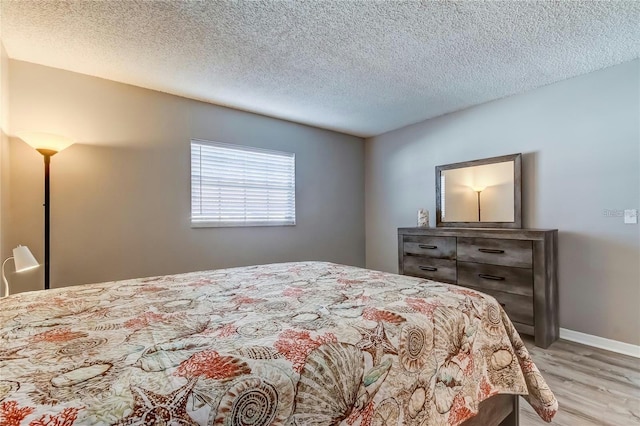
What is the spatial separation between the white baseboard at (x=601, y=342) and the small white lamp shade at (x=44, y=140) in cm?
452

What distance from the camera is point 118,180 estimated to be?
9.29 ft

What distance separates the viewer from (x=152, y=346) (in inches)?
34.0

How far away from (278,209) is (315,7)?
7.90 ft

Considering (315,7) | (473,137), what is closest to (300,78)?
(315,7)

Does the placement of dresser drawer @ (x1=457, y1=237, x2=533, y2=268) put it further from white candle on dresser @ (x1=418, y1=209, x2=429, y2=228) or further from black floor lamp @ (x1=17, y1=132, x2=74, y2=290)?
black floor lamp @ (x1=17, y1=132, x2=74, y2=290)

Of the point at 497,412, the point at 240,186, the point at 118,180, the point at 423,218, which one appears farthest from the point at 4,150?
the point at 423,218

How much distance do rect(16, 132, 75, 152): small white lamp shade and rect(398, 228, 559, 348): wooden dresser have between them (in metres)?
3.43

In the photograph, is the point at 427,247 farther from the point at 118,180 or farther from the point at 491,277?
the point at 118,180

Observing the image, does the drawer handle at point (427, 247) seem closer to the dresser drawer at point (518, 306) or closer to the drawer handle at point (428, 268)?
the drawer handle at point (428, 268)

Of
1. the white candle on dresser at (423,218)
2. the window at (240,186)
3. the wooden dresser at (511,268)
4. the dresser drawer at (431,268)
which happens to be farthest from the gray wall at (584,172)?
the window at (240,186)

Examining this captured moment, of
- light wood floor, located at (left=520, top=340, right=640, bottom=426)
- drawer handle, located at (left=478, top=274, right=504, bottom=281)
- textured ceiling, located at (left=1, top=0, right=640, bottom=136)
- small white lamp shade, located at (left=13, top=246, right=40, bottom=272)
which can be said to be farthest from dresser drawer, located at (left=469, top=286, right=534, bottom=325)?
small white lamp shade, located at (left=13, top=246, right=40, bottom=272)

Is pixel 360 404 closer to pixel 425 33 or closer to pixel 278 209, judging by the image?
pixel 425 33

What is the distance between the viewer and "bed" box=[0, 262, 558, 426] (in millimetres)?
646

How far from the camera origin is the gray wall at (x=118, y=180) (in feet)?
8.16
